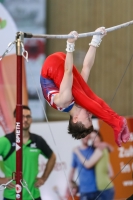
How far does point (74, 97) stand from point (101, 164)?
141 cm

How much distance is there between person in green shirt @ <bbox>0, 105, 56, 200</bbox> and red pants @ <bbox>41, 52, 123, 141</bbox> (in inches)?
39.4

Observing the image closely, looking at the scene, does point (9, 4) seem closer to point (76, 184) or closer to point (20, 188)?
point (76, 184)

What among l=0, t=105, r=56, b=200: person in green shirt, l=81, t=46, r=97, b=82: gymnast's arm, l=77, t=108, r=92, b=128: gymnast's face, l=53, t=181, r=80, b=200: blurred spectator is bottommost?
l=53, t=181, r=80, b=200: blurred spectator

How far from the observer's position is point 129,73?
4.13m

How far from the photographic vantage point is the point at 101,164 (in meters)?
3.76

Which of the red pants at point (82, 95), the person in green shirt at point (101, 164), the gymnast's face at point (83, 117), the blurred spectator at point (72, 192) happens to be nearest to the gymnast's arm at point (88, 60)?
the red pants at point (82, 95)

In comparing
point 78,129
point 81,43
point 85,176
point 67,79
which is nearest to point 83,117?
point 78,129

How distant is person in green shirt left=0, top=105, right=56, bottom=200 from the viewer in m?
3.38

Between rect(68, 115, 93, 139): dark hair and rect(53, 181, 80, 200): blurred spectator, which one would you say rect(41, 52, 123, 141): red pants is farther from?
rect(53, 181, 80, 200): blurred spectator

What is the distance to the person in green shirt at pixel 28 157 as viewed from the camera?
338cm

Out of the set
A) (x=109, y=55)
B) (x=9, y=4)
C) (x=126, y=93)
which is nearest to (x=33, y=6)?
(x=9, y=4)

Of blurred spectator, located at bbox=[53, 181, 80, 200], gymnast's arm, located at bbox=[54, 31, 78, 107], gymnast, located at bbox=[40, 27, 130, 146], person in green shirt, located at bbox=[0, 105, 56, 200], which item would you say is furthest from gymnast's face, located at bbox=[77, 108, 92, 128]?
blurred spectator, located at bbox=[53, 181, 80, 200]

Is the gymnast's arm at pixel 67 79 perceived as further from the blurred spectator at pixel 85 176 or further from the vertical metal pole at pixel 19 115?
the blurred spectator at pixel 85 176

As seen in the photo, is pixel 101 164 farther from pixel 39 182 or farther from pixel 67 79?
pixel 67 79
